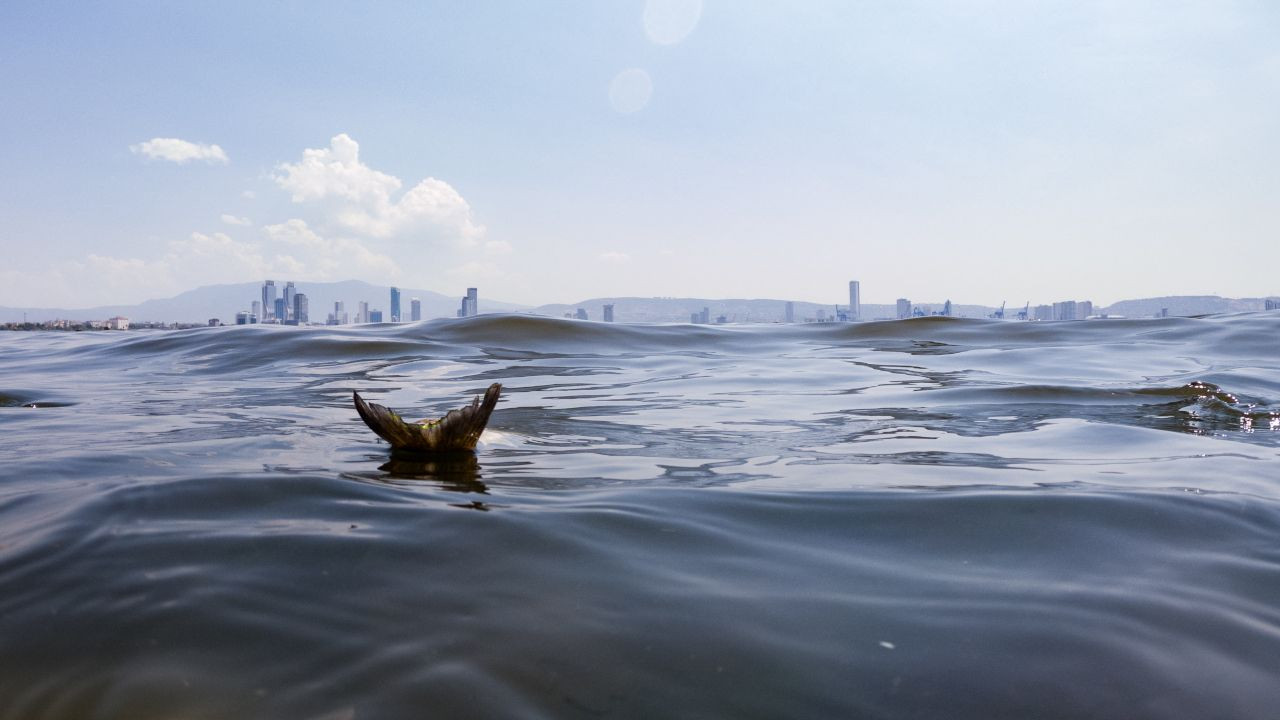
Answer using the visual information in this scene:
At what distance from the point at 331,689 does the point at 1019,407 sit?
5.09 meters

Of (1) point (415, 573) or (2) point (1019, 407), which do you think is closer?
(1) point (415, 573)

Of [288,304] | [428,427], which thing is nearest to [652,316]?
[288,304]

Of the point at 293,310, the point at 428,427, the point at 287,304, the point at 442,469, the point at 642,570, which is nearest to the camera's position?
the point at 642,570

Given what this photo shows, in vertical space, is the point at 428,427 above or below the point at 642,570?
above

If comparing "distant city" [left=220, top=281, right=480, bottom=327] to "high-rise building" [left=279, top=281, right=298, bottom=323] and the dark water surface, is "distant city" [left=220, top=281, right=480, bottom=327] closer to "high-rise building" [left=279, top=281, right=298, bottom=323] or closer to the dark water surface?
"high-rise building" [left=279, top=281, right=298, bottom=323]

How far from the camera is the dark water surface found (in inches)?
50.6

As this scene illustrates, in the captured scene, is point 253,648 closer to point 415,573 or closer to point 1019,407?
point 415,573

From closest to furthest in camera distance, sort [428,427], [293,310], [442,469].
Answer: [442,469], [428,427], [293,310]

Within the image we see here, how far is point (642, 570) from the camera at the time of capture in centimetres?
181

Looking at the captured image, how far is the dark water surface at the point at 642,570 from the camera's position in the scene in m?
1.29

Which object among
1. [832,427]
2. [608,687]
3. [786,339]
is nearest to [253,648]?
[608,687]

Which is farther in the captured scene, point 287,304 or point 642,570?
point 287,304

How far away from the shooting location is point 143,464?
2934 millimetres

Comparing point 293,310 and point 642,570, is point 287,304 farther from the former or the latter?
point 642,570
